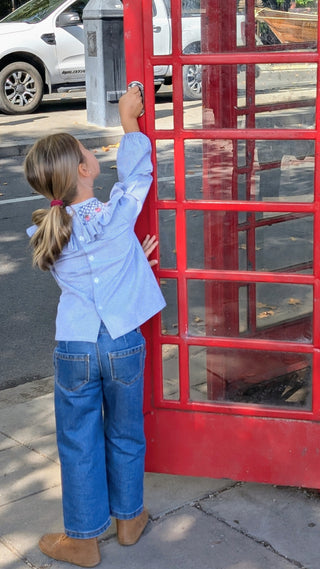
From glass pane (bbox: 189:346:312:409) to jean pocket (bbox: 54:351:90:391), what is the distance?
0.60 metres

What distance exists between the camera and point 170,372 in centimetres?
317

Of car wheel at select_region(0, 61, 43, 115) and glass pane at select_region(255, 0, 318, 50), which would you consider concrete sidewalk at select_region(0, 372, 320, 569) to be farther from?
car wheel at select_region(0, 61, 43, 115)

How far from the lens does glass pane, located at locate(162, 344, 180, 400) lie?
10.3ft

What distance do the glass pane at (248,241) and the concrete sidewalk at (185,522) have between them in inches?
33.7

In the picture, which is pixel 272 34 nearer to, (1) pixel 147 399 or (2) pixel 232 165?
(2) pixel 232 165

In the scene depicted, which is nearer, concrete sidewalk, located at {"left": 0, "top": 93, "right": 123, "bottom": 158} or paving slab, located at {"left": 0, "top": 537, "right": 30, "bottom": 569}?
paving slab, located at {"left": 0, "top": 537, "right": 30, "bottom": 569}

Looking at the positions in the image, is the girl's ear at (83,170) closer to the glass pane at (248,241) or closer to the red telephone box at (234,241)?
the red telephone box at (234,241)

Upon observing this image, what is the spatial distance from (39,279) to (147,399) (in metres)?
3.08

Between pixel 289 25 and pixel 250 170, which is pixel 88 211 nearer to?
pixel 250 170

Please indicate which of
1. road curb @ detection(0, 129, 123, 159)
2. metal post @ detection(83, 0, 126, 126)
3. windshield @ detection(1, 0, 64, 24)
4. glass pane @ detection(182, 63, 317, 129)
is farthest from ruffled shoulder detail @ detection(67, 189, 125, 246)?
windshield @ detection(1, 0, 64, 24)

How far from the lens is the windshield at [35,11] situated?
1274cm

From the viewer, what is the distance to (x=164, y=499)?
10.4ft

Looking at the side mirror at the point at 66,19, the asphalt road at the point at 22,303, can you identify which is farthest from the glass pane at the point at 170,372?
the side mirror at the point at 66,19

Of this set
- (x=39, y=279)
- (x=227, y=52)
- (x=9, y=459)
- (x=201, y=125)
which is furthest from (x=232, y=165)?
(x=39, y=279)
